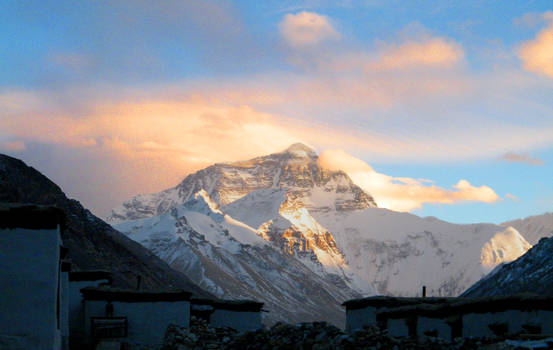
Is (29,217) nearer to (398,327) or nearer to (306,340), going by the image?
(306,340)

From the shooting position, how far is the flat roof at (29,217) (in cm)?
2320

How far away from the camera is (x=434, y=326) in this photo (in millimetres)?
31531

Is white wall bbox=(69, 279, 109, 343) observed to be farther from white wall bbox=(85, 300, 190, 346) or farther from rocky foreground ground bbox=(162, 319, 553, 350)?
rocky foreground ground bbox=(162, 319, 553, 350)

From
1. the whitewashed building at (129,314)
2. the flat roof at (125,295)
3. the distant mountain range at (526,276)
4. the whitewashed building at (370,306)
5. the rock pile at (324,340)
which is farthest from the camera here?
the distant mountain range at (526,276)

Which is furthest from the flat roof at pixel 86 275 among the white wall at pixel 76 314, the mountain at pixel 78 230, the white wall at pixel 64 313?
the mountain at pixel 78 230

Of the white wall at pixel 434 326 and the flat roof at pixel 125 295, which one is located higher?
the flat roof at pixel 125 295

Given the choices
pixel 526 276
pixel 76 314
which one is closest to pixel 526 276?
pixel 526 276

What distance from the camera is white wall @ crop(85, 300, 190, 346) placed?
3288cm

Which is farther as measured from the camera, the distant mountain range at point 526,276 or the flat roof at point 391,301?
the distant mountain range at point 526,276

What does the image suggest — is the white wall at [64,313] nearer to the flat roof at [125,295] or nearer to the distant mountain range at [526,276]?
the flat roof at [125,295]

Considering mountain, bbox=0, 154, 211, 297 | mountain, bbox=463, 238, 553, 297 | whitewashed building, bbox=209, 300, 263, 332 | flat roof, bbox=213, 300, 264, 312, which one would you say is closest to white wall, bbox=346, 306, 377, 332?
whitewashed building, bbox=209, 300, 263, 332

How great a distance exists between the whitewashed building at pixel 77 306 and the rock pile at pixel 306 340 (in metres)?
3.60

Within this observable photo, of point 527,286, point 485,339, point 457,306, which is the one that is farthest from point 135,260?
point 485,339

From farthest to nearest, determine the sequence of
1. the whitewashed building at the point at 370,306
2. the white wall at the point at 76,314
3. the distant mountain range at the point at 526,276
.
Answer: the distant mountain range at the point at 526,276 → the whitewashed building at the point at 370,306 → the white wall at the point at 76,314
